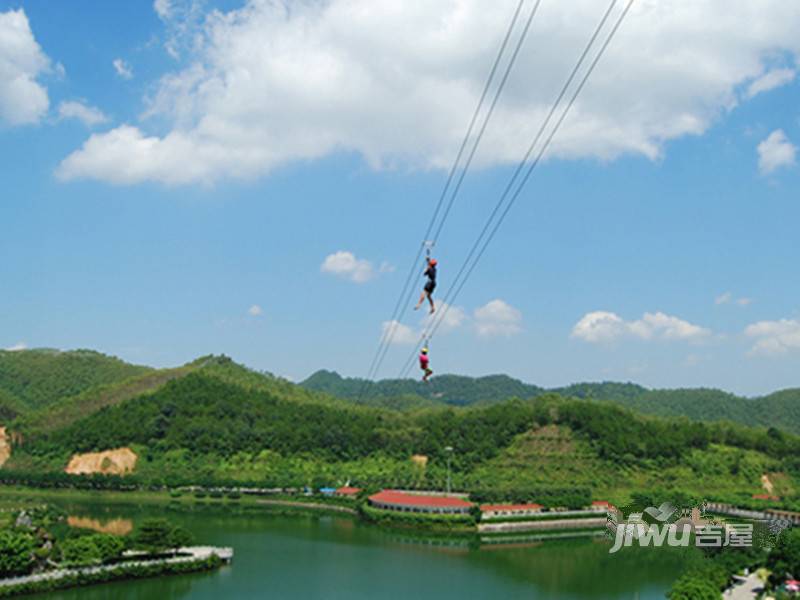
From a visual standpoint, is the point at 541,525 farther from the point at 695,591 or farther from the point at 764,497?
the point at 695,591

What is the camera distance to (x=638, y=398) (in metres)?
136

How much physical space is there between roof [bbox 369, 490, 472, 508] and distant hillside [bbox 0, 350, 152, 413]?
60.9 meters

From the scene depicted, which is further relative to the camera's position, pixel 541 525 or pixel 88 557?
pixel 541 525

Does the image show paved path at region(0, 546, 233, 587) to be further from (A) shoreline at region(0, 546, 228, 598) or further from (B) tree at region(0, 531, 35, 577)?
Result: (B) tree at region(0, 531, 35, 577)

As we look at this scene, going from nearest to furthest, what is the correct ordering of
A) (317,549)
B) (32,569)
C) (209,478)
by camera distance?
(32,569), (317,549), (209,478)

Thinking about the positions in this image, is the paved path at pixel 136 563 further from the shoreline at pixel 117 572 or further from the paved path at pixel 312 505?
the paved path at pixel 312 505

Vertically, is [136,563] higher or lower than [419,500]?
lower

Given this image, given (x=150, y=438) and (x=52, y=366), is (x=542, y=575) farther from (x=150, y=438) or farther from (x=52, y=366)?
(x=52, y=366)

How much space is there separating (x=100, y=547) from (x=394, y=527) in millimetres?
19125

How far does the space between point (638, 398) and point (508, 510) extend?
99.7 metres

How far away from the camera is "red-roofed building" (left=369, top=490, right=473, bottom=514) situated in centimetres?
4341

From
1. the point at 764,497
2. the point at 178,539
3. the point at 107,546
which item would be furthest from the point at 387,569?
the point at 764,497

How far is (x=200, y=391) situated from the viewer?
73.5 metres

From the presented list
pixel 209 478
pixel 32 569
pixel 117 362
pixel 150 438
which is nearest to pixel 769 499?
pixel 209 478
